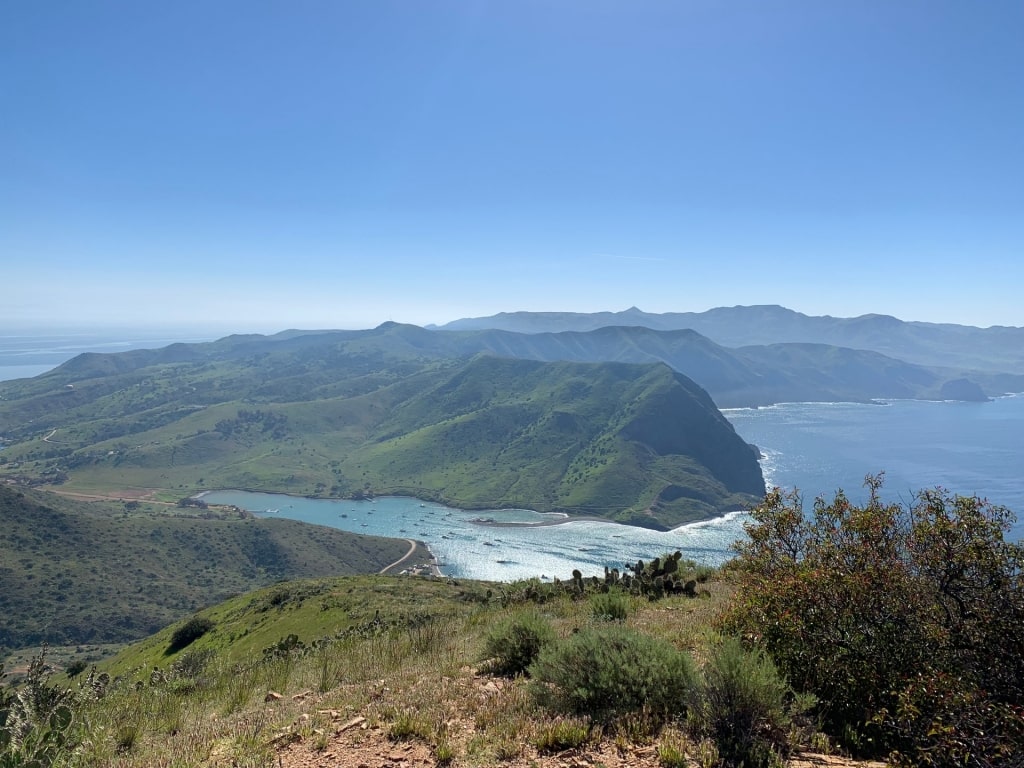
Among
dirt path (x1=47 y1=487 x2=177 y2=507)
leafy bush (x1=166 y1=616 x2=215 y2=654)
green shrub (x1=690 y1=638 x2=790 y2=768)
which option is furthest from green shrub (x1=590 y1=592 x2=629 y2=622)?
dirt path (x1=47 y1=487 x2=177 y2=507)

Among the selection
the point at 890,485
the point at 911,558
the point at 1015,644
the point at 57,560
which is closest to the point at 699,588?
the point at 911,558

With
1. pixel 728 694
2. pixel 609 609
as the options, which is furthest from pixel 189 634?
pixel 728 694

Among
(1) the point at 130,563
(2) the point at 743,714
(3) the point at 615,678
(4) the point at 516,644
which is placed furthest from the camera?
(1) the point at 130,563

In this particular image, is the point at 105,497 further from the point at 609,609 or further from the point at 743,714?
the point at 743,714

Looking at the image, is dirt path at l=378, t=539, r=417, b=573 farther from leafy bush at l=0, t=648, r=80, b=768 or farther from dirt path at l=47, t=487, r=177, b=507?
leafy bush at l=0, t=648, r=80, b=768

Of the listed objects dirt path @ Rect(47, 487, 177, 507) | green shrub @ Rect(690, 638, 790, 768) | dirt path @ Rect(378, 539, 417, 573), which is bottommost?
dirt path @ Rect(378, 539, 417, 573)
